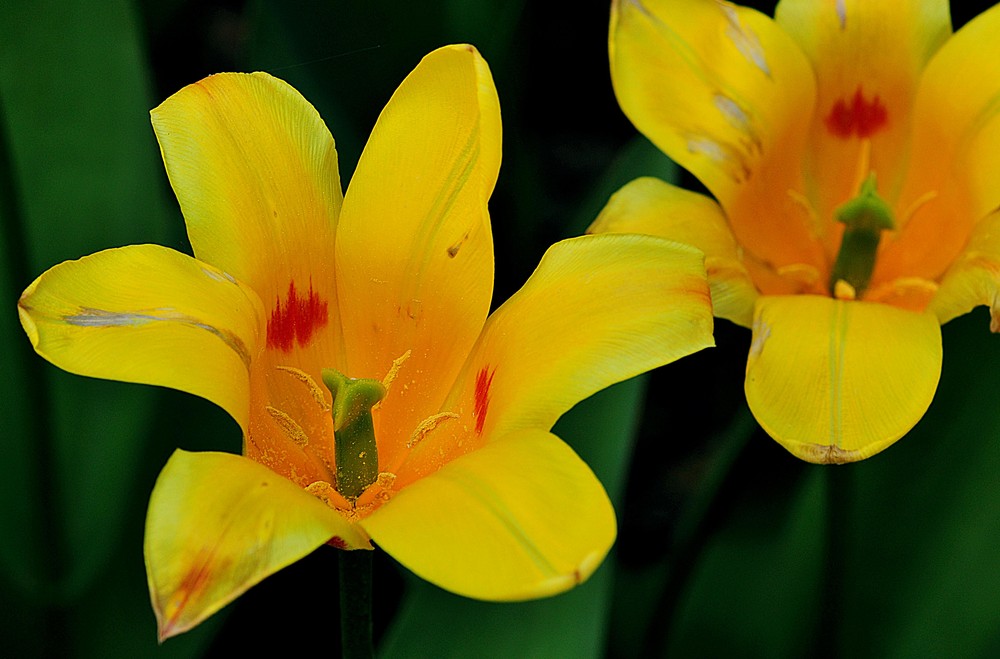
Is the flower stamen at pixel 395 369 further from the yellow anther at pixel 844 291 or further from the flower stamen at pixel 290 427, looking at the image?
the yellow anther at pixel 844 291

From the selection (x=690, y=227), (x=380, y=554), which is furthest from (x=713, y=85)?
(x=380, y=554)

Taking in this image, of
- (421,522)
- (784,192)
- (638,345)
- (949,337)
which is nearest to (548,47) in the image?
(784,192)

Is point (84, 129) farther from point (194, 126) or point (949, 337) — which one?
point (949, 337)

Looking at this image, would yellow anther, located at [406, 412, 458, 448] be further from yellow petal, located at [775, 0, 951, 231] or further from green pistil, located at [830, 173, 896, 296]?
yellow petal, located at [775, 0, 951, 231]

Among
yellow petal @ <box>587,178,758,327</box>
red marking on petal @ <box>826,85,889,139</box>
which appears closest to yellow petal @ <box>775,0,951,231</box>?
red marking on petal @ <box>826,85,889,139</box>

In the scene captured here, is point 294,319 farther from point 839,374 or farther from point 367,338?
point 839,374

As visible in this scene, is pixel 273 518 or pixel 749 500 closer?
pixel 273 518
